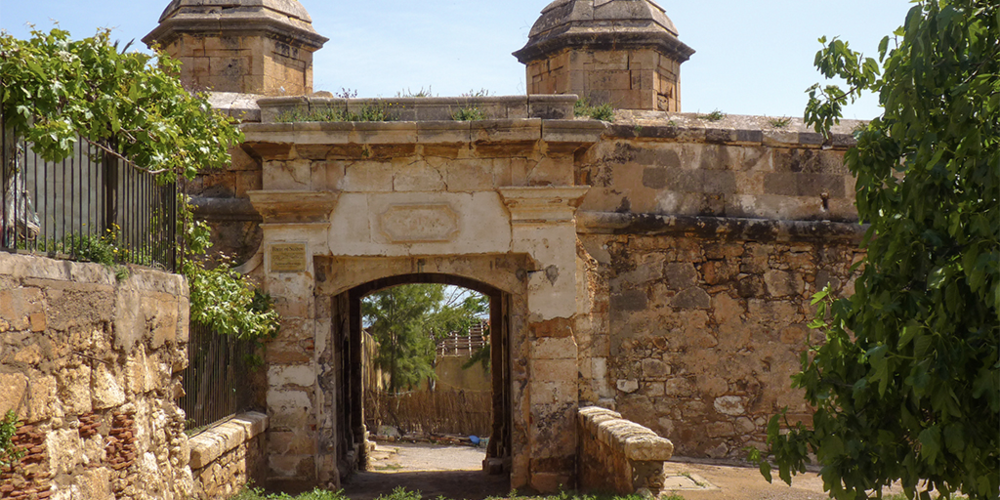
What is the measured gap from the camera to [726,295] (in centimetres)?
945

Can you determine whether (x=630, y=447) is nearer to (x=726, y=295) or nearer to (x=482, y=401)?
(x=726, y=295)

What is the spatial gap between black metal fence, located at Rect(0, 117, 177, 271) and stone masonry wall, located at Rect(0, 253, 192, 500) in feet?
0.43

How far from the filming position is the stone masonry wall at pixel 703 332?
9.32 m

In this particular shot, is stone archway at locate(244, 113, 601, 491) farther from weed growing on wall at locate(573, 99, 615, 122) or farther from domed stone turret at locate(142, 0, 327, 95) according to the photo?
domed stone turret at locate(142, 0, 327, 95)

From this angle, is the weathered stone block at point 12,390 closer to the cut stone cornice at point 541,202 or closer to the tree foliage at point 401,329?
the cut stone cornice at point 541,202

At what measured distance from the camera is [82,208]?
4.51 meters

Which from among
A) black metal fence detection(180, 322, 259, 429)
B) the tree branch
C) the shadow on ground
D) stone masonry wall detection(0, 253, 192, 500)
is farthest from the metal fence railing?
the tree branch

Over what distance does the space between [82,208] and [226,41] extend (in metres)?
8.38

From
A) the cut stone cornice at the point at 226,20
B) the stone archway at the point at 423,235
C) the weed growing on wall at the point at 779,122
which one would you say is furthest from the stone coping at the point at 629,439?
the cut stone cornice at the point at 226,20

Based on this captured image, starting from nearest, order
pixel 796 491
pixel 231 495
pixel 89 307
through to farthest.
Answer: pixel 89 307
pixel 231 495
pixel 796 491

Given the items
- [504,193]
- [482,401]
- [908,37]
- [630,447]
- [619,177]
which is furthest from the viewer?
[482,401]

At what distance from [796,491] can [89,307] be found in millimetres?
5898

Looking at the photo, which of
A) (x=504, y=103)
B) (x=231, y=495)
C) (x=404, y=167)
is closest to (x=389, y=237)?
(x=404, y=167)

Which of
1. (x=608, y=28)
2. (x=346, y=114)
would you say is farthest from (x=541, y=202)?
(x=608, y=28)
